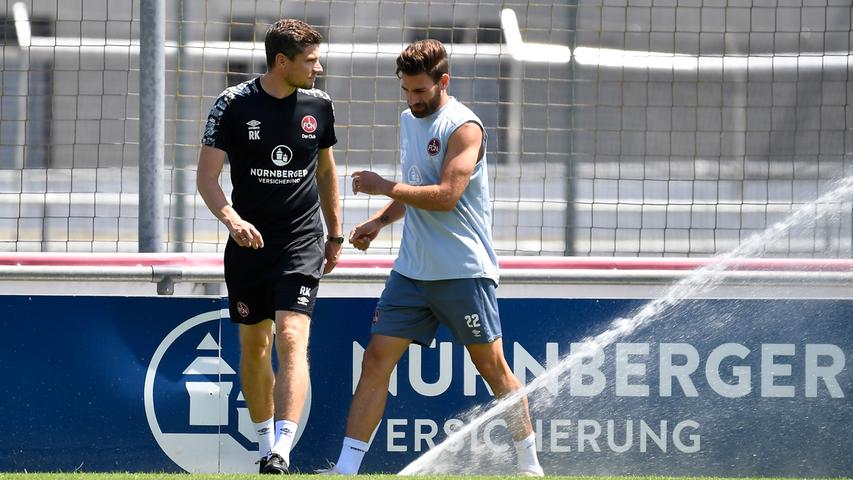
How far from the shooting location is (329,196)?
5309mm

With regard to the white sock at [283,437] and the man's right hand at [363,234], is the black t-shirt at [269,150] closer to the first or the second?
the man's right hand at [363,234]

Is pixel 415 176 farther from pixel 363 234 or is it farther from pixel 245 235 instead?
pixel 245 235

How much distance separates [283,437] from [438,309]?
820 millimetres

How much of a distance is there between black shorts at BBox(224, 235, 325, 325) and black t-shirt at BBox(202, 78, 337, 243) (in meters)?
0.07

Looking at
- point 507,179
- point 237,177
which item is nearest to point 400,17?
point 507,179

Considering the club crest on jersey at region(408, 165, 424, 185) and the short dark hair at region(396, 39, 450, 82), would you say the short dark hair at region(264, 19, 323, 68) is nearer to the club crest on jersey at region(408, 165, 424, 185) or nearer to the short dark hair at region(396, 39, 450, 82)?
the short dark hair at region(396, 39, 450, 82)

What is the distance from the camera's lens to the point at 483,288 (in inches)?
197

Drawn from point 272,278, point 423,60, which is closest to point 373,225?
point 272,278

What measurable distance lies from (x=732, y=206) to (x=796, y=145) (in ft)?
1.41

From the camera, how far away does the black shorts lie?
5012mm

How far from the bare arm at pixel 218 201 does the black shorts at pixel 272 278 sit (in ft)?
0.56

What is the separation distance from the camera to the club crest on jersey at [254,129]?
4.99 metres

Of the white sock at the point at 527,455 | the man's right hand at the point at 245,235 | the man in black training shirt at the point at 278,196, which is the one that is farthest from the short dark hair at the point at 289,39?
the white sock at the point at 527,455

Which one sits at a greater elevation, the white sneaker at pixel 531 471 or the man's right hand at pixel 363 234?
the man's right hand at pixel 363 234
